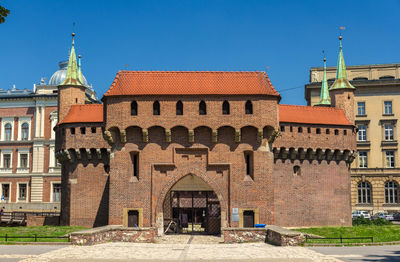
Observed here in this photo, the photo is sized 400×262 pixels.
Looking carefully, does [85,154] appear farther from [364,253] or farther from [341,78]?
[364,253]

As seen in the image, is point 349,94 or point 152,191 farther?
point 349,94

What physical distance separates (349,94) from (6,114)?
37.9 m

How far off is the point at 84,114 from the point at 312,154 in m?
15.5

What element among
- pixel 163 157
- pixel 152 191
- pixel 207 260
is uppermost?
pixel 163 157

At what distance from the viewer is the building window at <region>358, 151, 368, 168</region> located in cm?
5875

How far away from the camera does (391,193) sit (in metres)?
57.2

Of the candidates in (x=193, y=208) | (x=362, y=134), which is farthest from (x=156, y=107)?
(x=362, y=134)

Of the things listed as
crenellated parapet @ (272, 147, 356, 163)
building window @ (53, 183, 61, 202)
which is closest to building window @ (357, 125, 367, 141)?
crenellated parapet @ (272, 147, 356, 163)

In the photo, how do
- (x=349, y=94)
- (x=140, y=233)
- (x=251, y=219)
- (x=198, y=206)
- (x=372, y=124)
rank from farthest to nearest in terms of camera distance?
(x=372, y=124) → (x=349, y=94) → (x=198, y=206) → (x=251, y=219) → (x=140, y=233)

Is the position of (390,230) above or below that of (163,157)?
below

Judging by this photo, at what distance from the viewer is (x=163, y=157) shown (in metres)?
30.9

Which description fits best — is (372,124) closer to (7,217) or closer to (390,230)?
(390,230)

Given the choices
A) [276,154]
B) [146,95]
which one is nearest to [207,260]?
[146,95]

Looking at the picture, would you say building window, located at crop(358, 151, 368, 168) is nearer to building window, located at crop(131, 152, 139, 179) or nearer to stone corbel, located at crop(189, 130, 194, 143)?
stone corbel, located at crop(189, 130, 194, 143)
